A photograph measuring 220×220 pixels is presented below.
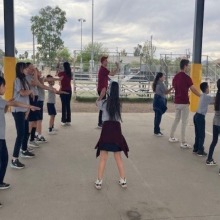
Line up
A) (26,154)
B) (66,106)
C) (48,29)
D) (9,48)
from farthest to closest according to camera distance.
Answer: (48,29), (9,48), (66,106), (26,154)

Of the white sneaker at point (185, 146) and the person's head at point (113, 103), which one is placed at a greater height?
the person's head at point (113, 103)

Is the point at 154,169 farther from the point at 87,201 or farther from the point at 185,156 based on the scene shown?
the point at 87,201

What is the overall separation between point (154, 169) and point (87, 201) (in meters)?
1.66

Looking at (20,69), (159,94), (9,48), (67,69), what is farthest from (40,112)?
(9,48)

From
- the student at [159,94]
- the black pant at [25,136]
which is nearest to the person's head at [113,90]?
the black pant at [25,136]

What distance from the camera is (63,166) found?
5430 mm

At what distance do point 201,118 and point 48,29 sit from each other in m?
34.8

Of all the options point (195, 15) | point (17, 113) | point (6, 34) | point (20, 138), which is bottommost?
point (20, 138)

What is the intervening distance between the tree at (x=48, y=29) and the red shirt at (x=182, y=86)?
107ft

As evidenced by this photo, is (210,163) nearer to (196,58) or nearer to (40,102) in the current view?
(40,102)

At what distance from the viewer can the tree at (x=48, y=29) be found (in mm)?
38000

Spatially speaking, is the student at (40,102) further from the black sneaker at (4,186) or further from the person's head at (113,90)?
the person's head at (113,90)

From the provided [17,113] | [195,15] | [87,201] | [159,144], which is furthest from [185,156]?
[195,15]

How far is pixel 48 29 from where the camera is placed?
126 feet
